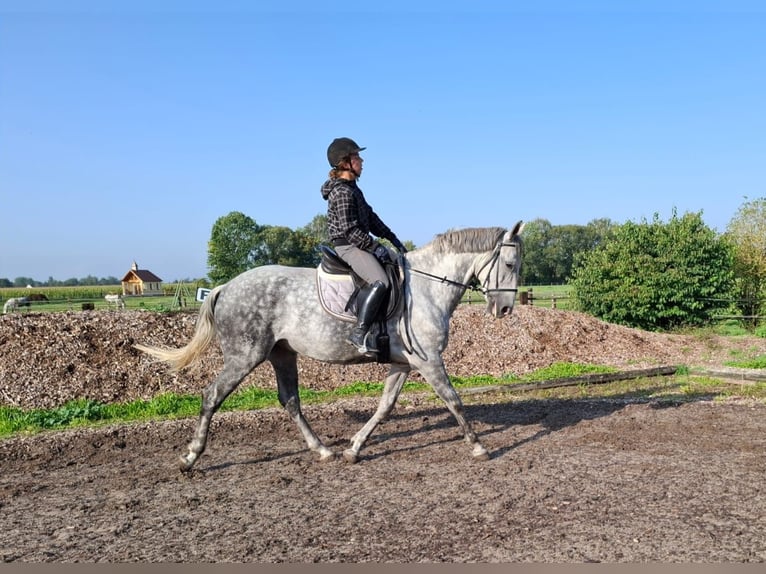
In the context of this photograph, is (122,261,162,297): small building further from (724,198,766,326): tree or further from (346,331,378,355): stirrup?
(346,331,378,355): stirrup

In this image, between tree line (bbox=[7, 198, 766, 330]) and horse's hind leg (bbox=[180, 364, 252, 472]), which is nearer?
horse's hind leg (bbox=[180, 364, 252, 472])

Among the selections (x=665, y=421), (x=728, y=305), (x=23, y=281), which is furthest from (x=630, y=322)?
(x=23, y=281)

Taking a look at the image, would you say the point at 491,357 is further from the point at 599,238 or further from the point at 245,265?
the point at 599,238

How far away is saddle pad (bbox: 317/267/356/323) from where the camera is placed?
6.88 metres

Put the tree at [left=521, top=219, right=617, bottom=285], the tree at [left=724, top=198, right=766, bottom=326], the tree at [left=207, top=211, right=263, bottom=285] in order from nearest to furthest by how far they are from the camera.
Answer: the tree at [left=724, top=198, right=766, bottom=326], the tree at [left=207, top=211, right=263, bottom=285], the tree at [left=521, top=219, right=617, bottom=285]

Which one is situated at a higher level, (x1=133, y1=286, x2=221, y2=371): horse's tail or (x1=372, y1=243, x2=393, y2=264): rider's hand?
(x1=372, y1=243, x2=393, y2=264): rider's hand

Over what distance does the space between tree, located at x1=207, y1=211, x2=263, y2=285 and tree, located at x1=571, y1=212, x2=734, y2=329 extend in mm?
44686

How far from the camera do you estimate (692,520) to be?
4.80 m

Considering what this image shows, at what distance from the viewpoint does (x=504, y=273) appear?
23.5 ft

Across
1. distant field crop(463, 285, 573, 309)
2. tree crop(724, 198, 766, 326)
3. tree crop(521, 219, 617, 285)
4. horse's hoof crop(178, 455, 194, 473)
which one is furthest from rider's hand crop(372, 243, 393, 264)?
tree crop(521, 219, 617, 285)

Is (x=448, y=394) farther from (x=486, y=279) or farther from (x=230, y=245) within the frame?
(x=230, y=245)

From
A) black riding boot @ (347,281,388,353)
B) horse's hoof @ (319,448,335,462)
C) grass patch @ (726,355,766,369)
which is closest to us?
black riding boot @ (347,281,388,353)

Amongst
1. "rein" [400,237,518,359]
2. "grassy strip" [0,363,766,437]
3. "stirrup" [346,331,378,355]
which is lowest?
"grassy strip" [0,363,766,437]

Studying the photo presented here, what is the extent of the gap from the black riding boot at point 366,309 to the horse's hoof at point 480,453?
1.66 meters
